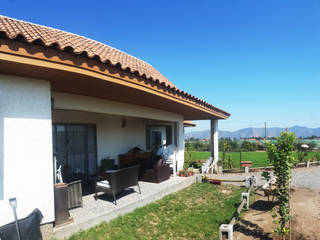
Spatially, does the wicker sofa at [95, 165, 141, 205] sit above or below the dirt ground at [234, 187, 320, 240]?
above

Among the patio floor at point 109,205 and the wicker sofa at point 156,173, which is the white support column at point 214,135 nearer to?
the wicker sofa at point 156,173

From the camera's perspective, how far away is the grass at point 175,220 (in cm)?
416

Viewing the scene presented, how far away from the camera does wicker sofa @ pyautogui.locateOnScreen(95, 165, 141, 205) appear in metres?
5.07

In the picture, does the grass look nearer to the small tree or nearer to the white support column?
the small tree

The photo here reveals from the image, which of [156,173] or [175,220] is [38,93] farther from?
[156,173]

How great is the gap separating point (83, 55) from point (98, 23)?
23.9 feet

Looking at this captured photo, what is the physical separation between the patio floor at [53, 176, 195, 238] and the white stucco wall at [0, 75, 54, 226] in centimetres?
57

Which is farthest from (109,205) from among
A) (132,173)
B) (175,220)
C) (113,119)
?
(113,119)

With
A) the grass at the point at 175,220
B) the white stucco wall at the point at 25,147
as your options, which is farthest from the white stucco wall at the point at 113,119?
the grass at the point at 175,220

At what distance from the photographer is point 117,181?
5230 millimetres

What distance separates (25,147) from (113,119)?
571cm

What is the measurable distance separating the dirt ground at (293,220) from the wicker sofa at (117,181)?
2.89 meters

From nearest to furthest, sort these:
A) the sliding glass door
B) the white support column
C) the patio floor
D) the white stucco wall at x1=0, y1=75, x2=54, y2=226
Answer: the white stucco wall at x1=0, y1=75, x2=54, y2=226 < the patio floor < the sliding glass door < the white support column

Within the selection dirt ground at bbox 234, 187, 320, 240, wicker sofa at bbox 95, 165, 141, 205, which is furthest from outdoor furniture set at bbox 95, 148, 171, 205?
dirt ground at bbox 234, 187, 320, 240
